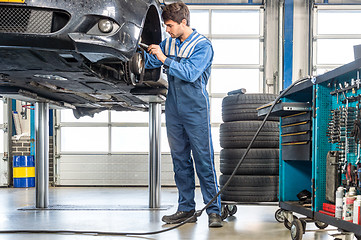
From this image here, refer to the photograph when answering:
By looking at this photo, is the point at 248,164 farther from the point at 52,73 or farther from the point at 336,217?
the point at 52,73

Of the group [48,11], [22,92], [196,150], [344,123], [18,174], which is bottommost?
[18,174]

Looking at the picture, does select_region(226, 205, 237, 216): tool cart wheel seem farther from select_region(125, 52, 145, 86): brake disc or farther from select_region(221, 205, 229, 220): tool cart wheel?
select_region(125, 52, 145, 86): brake disc

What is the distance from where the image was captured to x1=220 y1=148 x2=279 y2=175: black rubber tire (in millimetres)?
3471

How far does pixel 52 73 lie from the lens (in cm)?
298

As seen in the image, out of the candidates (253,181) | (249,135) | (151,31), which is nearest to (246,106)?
(249,135)

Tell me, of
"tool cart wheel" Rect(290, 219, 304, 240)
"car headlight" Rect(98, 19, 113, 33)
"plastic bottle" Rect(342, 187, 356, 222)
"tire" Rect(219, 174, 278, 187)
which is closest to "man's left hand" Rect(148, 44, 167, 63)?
"car headlight" Rect(98, 19, 113, 33)

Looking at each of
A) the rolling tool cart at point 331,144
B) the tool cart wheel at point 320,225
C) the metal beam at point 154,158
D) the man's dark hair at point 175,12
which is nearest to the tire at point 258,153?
the rolling tool cart at point 331,144

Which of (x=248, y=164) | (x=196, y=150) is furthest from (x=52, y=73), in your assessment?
(x=248, y=164)

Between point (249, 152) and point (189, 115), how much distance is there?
68 cm

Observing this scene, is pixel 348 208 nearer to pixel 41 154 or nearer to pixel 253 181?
pixel 253 181

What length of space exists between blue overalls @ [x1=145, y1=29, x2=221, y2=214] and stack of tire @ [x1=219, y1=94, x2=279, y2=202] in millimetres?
343

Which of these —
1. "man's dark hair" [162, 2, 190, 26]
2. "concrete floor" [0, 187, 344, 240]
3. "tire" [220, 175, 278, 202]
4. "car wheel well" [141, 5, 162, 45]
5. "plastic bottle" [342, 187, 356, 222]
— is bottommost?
"concrete floor" [0, 187, 344, 240]

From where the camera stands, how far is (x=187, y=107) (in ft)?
10.2

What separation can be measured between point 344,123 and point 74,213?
8.18 feet
